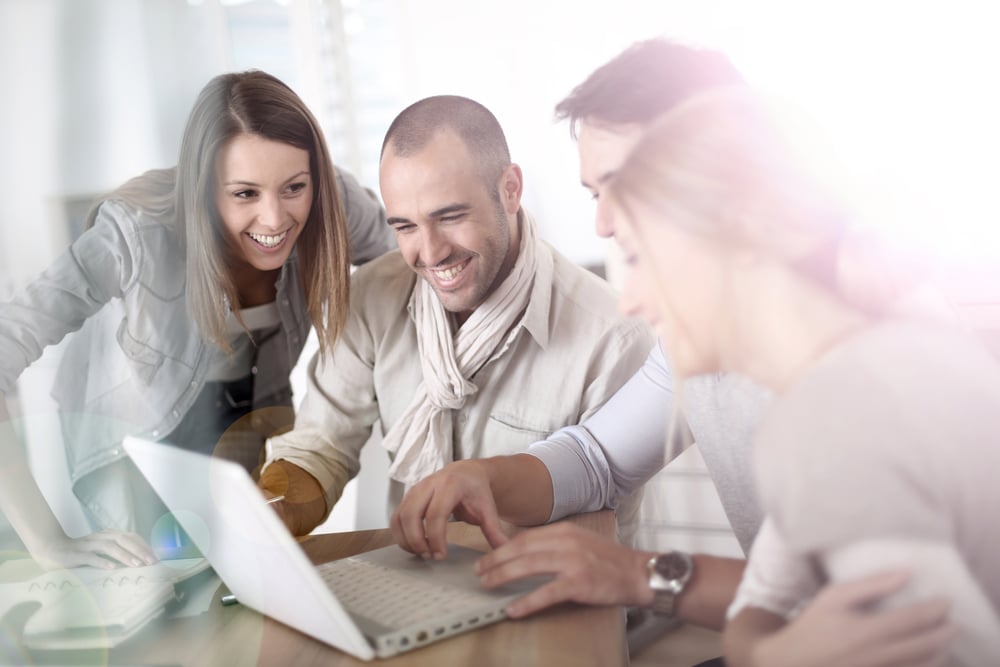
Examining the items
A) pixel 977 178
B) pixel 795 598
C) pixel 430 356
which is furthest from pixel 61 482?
pixel 977 178

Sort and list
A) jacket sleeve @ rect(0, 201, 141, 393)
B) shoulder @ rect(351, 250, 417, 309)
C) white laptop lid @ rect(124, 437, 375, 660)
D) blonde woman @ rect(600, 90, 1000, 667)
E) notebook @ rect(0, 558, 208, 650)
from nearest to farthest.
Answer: blonde woman @ rect(600, 90, 1000, 667), white laptop lid @ rect(124, 437, 375, 660), notebook @ rect(0, 558, 208, 650), jacket sleeve @ rect(0, 201, 141, 393), shoulder @ rect(351, 250, 417, 309)

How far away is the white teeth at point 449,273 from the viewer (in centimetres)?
90

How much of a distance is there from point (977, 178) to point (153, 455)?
0.63m

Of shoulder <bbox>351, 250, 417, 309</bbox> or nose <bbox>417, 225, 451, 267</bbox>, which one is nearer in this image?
nose <bbox>417, 225, 451, 267</bbox>

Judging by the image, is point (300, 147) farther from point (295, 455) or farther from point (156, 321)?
point (295, 455)

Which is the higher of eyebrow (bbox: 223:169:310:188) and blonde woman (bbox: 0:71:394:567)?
eyebrow (bbox: 223:169:310:188)

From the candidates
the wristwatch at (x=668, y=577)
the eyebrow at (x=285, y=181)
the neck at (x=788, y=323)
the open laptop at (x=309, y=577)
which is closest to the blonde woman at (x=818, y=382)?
the neck at (x=788, y=323)

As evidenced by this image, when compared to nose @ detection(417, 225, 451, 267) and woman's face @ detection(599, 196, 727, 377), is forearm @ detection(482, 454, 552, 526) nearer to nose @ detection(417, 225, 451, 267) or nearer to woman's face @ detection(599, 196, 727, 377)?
nose @ detection(417, 225, 451, 267)

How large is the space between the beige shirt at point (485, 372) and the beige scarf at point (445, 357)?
0.05ft

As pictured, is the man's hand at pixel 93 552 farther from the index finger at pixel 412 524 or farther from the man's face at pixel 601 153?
the man's face at pixel 601 153

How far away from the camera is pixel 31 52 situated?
77 centimetres

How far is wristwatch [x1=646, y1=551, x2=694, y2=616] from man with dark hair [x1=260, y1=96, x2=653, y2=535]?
290mm

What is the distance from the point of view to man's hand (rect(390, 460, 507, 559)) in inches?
30.0

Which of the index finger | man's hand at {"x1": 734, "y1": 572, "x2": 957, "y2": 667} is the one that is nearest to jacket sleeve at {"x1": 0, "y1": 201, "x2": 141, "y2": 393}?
the index finger
